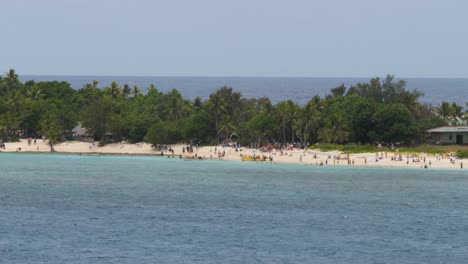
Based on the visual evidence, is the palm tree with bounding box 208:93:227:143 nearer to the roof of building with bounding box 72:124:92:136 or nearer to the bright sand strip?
the bright sand strip

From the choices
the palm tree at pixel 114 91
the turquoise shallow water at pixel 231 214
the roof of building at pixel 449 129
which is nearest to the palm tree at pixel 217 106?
the turquoise shallow water at pixel 231 214

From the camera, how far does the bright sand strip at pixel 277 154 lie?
97.2 metres

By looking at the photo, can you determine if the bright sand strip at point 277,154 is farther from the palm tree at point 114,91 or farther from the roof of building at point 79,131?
the palm tree at point 114,91

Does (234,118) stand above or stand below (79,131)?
above

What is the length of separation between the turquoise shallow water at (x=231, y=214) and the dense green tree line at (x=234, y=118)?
12.1m

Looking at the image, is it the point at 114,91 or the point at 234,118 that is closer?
the point at 234,118

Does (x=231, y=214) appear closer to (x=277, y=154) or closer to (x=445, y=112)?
(x=277, y=154)

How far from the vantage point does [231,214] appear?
216 feet

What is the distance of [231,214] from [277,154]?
131 ft

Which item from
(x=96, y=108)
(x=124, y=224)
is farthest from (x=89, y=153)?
(x=124, y=224)

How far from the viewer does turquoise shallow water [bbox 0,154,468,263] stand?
173 feet

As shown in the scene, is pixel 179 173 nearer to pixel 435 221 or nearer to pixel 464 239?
pixel 435 221

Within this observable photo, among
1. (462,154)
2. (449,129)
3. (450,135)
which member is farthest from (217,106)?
(462,154)

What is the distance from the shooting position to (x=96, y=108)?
384 ft
